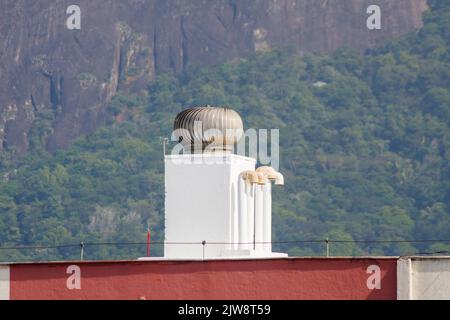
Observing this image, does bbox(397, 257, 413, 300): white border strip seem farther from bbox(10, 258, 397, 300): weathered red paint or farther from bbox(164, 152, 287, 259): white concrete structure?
bbox(164, 152, 287, 259): white concrete structure

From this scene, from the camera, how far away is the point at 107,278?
150 ft

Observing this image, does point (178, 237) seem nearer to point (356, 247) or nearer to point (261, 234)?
point (261, 234)

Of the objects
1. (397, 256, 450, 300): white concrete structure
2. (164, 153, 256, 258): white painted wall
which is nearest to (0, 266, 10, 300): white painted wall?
(164, 153, 256, 258): white painted wall

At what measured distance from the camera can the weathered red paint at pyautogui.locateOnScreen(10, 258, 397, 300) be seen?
44094mm

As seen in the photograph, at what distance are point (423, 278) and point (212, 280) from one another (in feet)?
19.1

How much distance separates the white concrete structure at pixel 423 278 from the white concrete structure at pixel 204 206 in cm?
966

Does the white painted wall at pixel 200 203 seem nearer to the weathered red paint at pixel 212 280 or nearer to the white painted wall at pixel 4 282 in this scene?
the weathered red paint at pixel 212 280

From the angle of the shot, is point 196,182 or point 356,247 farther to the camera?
point 356,247

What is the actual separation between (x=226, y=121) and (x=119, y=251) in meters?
143

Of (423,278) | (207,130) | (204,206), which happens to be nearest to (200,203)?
(204,206)

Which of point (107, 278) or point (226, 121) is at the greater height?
point (226, 121)

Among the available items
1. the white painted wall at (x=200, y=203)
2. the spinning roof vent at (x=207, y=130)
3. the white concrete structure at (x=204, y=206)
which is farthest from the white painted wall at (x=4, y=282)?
the spinning roof vent at (x=207, y=130)
